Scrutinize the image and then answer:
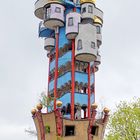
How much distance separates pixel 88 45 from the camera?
32.4 meters

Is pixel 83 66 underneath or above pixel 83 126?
above

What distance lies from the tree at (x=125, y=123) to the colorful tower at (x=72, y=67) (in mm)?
2277

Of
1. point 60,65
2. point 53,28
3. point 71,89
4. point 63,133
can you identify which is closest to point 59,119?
point 63,133

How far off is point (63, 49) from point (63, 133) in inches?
291

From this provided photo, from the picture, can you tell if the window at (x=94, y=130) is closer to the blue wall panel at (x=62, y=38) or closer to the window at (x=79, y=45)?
the window at (x=79, y=45)

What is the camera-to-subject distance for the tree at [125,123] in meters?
32.7

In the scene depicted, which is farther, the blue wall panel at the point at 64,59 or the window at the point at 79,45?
the blue wall panel at the point at 64,59

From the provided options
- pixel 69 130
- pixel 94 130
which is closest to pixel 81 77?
pixel 94 130

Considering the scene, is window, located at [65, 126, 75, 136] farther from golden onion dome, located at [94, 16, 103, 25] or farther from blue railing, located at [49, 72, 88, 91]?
golden onion dome, located at [94, 16, 103, 25]

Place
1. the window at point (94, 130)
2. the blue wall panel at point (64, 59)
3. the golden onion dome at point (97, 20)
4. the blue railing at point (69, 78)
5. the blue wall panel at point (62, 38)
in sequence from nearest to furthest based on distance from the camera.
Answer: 1. the window at point (94, 130)
2. the blue railing at point (69, 78)
3. the blue wall panel at point (64, 59)
4. the blue wall panel at point (62, 38)
5. the golden onion dome at point (97, 20)

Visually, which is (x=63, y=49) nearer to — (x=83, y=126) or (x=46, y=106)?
(x=46, y=106)

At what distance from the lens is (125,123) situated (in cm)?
3316

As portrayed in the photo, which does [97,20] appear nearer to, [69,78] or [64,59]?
[64,59]

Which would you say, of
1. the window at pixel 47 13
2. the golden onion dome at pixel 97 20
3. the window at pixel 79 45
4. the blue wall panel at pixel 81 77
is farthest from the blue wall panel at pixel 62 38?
the golden onion dome at pixel 97 20
